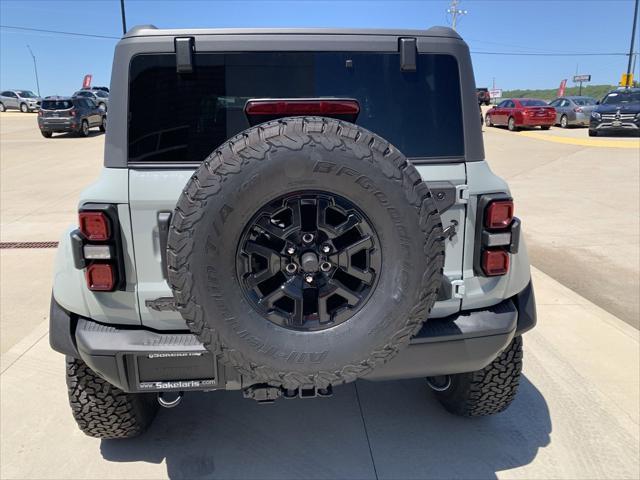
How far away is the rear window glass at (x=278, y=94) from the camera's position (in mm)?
2205

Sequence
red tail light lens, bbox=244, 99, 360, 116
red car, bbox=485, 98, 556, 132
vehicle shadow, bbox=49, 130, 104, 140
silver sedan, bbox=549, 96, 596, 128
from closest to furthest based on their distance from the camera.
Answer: red tail light lens, bbox=244, 99, 360, 116, vehicle shadow, bbox=49, 130, 104, 140, red car, bbox=485, 98, 556, 132, silver sedan, bbox=549, 96, 596, 128

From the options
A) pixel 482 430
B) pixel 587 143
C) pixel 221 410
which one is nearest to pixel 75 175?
pixel 221 410

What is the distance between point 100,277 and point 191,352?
49 cm

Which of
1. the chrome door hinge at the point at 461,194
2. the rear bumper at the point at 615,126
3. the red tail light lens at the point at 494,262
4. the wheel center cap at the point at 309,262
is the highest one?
the rear bumper at the point at 615,126

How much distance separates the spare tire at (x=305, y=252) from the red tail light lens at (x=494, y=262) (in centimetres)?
48

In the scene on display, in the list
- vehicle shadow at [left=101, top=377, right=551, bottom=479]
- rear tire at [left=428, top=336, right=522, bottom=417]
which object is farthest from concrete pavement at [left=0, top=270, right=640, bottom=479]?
rear tire at [left=428, top=336, right=522, bottom=417]

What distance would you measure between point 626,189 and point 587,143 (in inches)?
312

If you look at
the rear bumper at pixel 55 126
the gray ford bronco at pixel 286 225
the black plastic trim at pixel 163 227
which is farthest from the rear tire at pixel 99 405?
the rear bumper at pixel 55 126

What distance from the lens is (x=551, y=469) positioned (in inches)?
104

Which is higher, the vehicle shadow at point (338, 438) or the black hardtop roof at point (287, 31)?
the black hardtop roof at point (287, 31)

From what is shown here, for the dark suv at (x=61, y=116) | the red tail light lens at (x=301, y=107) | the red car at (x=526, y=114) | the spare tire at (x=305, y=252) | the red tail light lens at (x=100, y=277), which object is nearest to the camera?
the spare tire at (x=305, y=252)

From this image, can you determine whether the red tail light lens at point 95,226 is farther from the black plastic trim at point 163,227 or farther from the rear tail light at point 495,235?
the rear tail light at point 495,235

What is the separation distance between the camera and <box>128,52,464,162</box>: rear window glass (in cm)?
221

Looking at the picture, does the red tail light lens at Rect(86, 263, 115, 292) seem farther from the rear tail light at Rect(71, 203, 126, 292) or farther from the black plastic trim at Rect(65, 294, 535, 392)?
the black plastic trim at Rect(65, 294, 535, 392)
